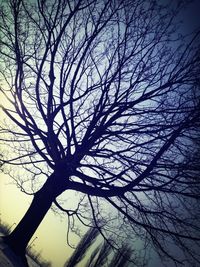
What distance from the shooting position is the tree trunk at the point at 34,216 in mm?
6507

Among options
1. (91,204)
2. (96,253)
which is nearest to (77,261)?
(96,253)

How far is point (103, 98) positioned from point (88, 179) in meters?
2.22

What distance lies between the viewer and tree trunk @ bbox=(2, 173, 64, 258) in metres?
6.51

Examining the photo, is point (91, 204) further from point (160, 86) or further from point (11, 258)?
point (160, 86)

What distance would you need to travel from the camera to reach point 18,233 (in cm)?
661

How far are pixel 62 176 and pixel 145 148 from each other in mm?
2264

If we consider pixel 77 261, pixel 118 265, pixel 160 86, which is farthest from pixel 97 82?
pixel 77 261

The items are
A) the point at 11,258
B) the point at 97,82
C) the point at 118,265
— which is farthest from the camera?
the point at 118,265

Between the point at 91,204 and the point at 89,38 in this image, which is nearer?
the point at 89,38

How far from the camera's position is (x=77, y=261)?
26312 mm

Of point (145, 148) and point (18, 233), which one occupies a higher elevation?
point (145, 148)

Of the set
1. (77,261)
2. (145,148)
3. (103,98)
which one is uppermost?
(103,98)

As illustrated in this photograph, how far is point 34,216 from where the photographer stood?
22.3 ft

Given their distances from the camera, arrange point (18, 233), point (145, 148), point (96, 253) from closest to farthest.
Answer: point (18, 233)
point (145, 148)
point (96, 253)
